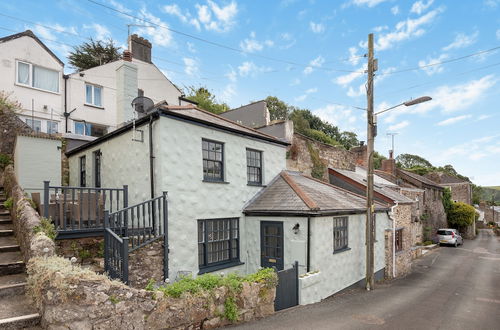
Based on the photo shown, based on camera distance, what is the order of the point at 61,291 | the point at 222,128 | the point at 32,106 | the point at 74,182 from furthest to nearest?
the point at 32,106 < the point at 74,182 < the point at 222,128 < the point at 61,291

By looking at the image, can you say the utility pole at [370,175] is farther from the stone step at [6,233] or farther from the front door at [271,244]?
the stone step at [6,233]

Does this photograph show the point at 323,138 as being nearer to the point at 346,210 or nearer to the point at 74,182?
the point at 346,210

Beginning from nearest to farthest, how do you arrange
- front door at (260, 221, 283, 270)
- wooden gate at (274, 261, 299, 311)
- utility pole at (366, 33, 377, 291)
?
wooden gate at (274, 261, 299, 311) < front door at (260, 221, 283, 270) < utility pole at (366, 33, 377, 291)

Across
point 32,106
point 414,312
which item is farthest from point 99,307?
point 32,106

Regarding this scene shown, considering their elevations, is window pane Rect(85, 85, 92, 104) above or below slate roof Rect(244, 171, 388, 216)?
above

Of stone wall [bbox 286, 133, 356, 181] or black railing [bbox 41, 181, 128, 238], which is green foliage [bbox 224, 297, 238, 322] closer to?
black railing [bbox 41, 181, 128, 238]

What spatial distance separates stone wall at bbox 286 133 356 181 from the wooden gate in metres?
10.5

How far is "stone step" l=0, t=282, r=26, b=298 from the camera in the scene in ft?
18.7

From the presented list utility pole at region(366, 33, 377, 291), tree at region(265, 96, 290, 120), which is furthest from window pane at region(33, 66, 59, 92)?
tree at region(265, 96, 290, 120)

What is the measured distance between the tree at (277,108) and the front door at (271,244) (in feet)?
126

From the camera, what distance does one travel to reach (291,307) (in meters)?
9.38

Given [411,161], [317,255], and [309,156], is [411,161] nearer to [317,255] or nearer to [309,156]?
[309,156]

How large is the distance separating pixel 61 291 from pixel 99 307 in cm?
69

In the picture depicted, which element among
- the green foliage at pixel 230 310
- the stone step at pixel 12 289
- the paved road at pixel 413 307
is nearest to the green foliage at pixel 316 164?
the paved road at pixel 413 307
